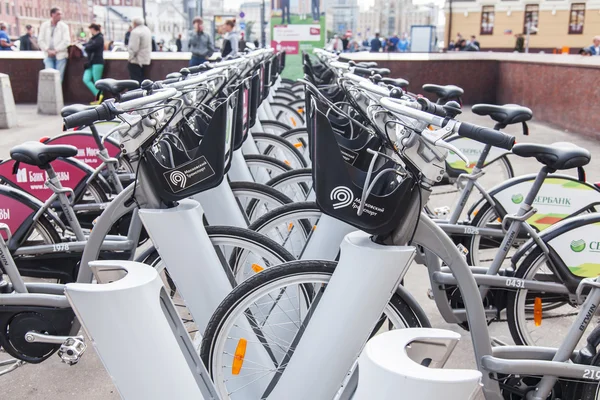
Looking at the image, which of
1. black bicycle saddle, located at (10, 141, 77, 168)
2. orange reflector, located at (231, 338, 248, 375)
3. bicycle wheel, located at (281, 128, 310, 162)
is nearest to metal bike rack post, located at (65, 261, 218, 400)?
orange reflector, located at (231, 338, 248, 375)

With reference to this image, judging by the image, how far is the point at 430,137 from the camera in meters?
1.90

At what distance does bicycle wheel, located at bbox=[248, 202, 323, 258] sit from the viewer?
3076mm

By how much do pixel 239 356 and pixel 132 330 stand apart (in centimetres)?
89

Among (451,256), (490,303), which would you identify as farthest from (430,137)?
(490,303)

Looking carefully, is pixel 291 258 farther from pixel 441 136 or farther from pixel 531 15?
pixel 531 15

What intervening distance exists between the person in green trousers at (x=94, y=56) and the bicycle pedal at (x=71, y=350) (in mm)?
8486

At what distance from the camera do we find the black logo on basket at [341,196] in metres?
2.15

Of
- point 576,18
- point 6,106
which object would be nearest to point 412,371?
point 6,106

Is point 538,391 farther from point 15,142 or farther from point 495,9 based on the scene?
point 495,9

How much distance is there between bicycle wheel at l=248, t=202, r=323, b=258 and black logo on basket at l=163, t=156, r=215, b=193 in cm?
51

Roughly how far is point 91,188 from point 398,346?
332 centimetres

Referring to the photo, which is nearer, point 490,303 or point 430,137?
point 430,137

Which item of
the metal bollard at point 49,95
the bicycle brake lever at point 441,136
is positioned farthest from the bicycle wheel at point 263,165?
the metal bollard at point 49,95

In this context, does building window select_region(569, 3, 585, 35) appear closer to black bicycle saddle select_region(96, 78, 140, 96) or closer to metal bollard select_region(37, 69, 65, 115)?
metal bollard select_region(37, 69, 65, 115)
